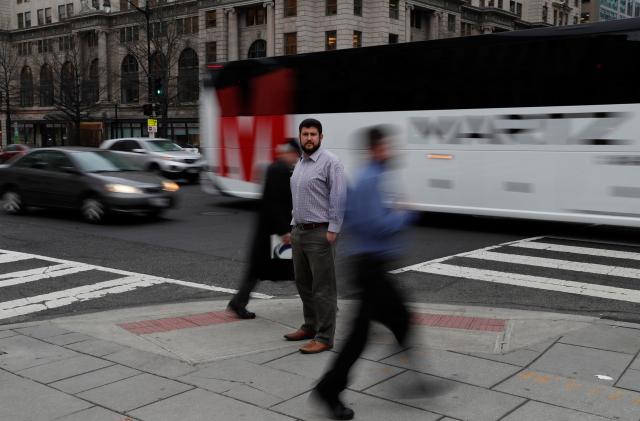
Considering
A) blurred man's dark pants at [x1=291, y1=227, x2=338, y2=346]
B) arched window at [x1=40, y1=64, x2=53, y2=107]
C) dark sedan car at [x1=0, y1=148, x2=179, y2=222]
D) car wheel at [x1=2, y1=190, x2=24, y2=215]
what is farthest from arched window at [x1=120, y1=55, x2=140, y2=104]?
blurred man's dark pants at [x1=291, y1=227, x2=338, y2=346]

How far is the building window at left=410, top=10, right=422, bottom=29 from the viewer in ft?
214

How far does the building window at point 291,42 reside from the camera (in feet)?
197

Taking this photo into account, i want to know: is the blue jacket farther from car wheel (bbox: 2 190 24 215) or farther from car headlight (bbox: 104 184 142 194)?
car wheel (bbox: 2 190 24 215)

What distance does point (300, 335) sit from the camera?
5.97 meters

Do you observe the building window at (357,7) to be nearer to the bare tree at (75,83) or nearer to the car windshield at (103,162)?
the bare tree at (75,83)

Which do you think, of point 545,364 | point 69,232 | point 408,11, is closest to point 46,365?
point 545,364

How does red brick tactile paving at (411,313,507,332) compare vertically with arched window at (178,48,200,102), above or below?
below

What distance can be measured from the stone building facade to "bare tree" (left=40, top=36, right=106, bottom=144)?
68 cm

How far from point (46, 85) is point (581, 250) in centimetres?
6898

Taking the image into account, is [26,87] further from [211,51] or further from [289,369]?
[289,369]

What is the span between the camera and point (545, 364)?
5.25 m

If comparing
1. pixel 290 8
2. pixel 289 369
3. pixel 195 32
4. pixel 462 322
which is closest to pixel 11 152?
pixel 462 322

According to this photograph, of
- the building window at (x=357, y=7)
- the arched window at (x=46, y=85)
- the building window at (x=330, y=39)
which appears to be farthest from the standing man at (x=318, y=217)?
the arched window at (x=46, y=85)

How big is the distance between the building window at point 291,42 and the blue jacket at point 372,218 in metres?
57.4
